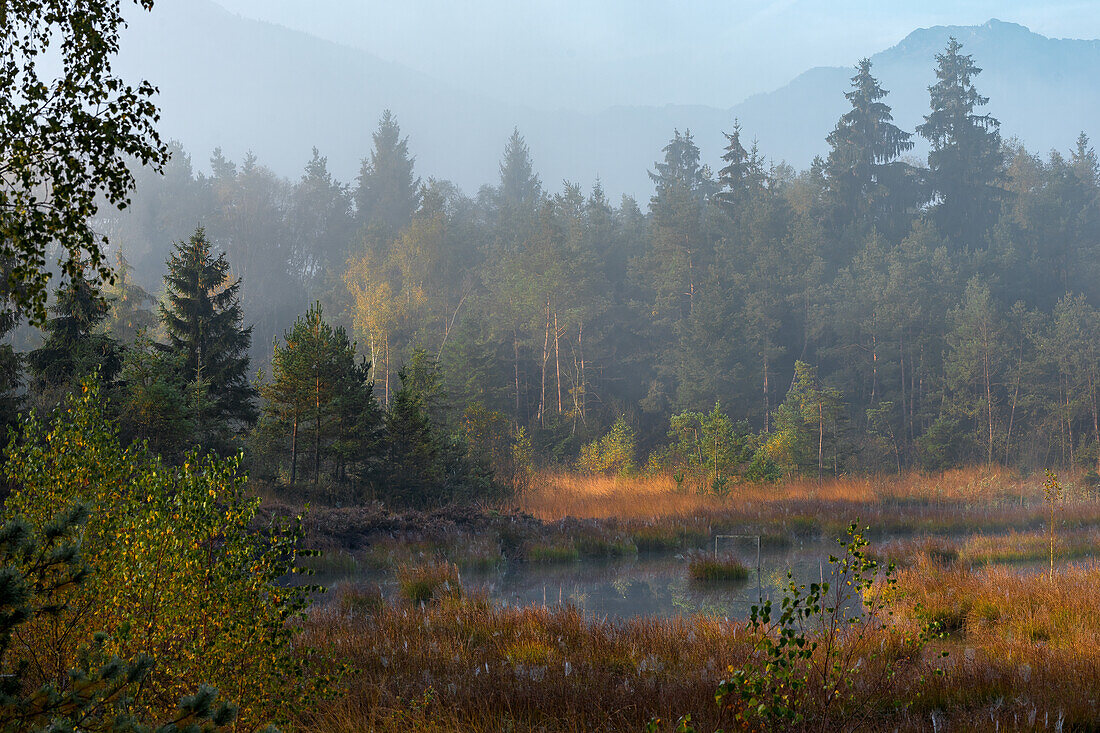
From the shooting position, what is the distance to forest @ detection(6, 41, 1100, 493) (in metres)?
31.0

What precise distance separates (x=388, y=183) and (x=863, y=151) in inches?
1448

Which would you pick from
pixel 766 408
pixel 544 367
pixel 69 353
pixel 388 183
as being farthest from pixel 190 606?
pixel 388 183

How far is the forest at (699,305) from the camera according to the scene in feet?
102

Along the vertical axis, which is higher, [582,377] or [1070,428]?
[582,377]

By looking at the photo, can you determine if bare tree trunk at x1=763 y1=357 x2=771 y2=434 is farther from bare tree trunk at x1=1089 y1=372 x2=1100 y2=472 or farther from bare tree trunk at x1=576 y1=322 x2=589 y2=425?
bare tree trunk at x1=1089 y1=372 x2=1100 y2=472

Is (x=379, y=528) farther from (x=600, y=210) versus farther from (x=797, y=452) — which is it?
(x=600, y=210)

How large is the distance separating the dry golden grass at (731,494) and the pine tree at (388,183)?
4052 cm

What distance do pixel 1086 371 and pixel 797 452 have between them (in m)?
17.1

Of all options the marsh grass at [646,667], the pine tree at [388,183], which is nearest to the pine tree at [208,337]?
the marsh grass at [646,667]

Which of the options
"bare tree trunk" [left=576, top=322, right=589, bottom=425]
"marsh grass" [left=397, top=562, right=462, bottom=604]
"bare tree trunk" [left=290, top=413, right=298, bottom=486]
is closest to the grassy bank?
"marsh grass" [left=397, top=562, right=462, bottom=604]

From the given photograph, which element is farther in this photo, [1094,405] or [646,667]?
[1094,405]

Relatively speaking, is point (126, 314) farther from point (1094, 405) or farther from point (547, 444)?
point (1094, 405)

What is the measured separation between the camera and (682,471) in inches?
960

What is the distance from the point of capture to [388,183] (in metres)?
65.0
